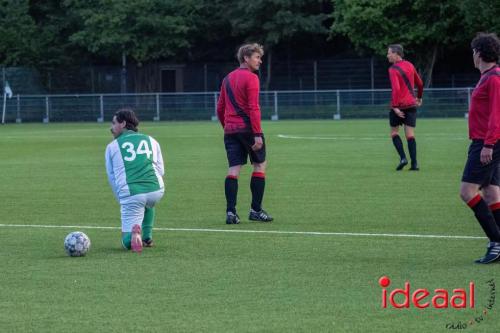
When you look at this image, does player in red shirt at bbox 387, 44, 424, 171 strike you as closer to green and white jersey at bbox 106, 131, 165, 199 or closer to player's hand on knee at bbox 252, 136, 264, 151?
player's hand on knee at bbox 252, 136, 264, 151

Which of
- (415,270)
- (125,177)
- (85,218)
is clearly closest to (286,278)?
(415,270)

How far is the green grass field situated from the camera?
7.30 m

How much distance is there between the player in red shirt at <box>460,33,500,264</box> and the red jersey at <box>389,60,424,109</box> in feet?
34.1

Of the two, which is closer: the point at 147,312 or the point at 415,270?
the point at 147,312

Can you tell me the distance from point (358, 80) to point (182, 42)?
347 inches

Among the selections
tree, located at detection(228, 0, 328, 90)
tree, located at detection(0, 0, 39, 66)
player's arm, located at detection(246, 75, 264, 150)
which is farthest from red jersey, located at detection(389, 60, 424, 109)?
tree, located at detection(0, 0, 39, 66)

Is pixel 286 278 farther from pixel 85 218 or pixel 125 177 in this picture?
pixel 85 218

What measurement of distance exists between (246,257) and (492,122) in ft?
7.93

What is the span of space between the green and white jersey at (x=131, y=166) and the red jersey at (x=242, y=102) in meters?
2.17

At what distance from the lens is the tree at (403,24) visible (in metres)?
50.2

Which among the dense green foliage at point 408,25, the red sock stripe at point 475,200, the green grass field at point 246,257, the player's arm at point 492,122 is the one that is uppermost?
the dense green foliage at point 408,25

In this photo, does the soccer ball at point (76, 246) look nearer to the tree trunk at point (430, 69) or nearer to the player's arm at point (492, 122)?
the player's arm at point (492, 122)

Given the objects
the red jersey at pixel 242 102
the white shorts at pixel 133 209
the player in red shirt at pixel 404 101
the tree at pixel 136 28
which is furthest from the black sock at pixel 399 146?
the tree at pixel 136 28

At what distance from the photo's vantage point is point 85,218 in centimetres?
1342
